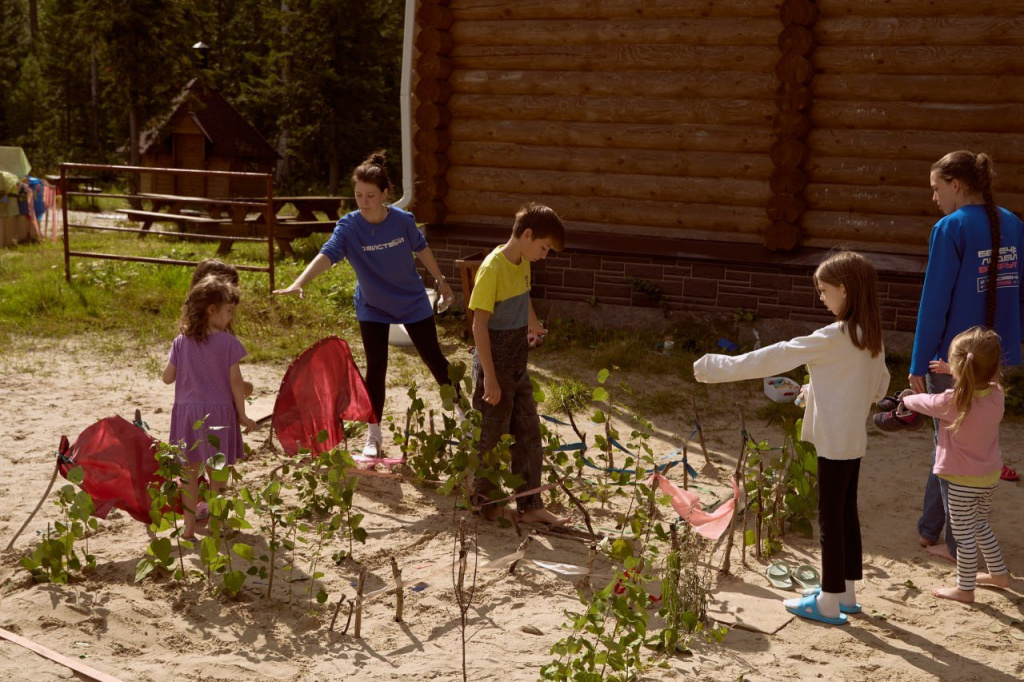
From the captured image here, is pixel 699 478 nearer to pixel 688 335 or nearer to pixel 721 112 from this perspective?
pixel 688 335

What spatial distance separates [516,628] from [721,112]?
6.13 meters

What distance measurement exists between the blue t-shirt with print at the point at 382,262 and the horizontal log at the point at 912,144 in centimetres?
430

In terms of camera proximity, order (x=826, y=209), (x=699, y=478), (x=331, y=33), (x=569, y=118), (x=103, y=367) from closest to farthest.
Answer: (x=699, y=478) < (x=103, y=367) < (x=826, y=209) < (x=569, y=118) < (x=331, y=33)

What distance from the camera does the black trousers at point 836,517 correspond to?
152 inches

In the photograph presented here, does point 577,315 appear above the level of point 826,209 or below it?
below

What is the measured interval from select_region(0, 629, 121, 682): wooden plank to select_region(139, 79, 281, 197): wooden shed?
2068 cm

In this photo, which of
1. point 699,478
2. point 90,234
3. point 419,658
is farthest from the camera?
point 90,234

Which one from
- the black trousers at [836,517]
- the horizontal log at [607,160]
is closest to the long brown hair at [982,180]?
the black trousers at [836,517]

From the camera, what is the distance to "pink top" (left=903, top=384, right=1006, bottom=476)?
4129 mm

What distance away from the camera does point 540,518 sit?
4.95m

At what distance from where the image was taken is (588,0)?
9.17m

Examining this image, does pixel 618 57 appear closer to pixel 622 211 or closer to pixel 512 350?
pixel 622 211

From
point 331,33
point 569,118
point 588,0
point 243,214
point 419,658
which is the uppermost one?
point 331,33

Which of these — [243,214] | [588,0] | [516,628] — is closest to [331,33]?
[243,214]
